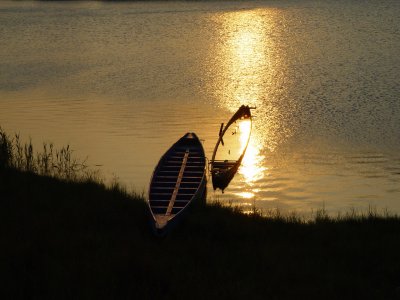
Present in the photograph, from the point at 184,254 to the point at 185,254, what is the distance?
0.7 inches

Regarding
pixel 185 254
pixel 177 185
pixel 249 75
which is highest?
pixel 249 75

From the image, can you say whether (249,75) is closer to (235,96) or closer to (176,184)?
(235,96)

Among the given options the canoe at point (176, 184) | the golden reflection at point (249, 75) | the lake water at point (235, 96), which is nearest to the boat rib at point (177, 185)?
the canoe at point (176, 184)

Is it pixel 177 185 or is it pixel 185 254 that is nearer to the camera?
pixel 185 254

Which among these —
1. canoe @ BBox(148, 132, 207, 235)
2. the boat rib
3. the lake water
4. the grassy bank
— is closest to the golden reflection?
the lake water

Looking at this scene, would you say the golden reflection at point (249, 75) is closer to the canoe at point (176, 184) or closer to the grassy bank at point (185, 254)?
the canoe at point (176, 184)

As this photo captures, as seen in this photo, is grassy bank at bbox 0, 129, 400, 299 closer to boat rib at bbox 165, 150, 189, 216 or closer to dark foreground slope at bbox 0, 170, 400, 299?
dark foreground slope at bbox 0, 170, 400, 299

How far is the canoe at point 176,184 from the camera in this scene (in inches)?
532

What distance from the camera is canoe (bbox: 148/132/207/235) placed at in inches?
532

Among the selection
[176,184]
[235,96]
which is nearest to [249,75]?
[235,96]

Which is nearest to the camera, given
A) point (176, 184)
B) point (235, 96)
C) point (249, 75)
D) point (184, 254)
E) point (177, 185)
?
point (184, 254)

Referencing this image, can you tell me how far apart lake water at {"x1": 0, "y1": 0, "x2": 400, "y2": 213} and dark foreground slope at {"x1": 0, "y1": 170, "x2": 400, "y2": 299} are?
4.73 meters

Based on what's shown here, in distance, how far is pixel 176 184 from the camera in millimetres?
15719

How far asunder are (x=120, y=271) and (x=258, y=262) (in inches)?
91.9
